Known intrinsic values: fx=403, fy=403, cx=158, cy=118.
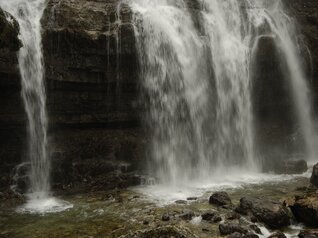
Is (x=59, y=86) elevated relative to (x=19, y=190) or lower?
elevated

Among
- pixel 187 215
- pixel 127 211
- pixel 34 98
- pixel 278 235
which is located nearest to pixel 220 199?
pixel 187 215

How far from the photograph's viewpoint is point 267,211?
13938 mm

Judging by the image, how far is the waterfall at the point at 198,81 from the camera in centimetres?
2228

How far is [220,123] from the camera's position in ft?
78.8

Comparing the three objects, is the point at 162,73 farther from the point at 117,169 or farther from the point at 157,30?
the point at 117,169

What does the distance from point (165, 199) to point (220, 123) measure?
7.86m

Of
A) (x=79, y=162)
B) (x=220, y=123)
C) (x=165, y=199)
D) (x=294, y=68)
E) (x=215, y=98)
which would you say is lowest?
(x=165, y=199)

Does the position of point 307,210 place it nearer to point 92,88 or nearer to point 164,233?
point 164,233

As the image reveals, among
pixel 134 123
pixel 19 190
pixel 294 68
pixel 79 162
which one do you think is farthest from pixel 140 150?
pixel 294 68

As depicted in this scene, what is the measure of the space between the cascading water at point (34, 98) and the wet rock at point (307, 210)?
11394mm

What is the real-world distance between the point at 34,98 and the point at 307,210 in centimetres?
1335

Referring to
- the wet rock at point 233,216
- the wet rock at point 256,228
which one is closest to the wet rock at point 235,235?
the wet rock at point 256,228

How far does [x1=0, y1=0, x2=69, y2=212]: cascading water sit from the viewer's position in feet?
64.1

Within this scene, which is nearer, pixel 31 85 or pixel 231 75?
pixel 31 85
